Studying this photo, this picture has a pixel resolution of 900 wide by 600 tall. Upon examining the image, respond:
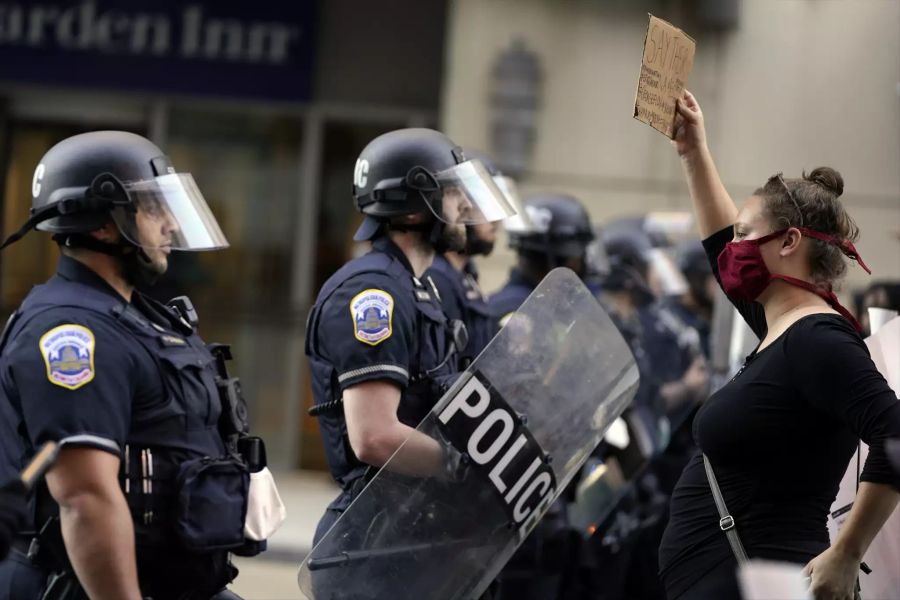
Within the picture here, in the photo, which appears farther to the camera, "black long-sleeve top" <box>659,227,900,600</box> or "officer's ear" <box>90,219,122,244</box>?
"officer's ear" <box>90,219,122,244</box>

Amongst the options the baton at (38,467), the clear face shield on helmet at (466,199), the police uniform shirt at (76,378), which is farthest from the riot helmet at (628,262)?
the baton at (38,467)

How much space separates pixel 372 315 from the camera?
12.5 ft

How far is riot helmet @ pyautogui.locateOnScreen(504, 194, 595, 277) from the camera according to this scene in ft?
22.0

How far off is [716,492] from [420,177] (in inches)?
54.4

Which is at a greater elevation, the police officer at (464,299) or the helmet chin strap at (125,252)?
the helmet chin strap at (125,252)

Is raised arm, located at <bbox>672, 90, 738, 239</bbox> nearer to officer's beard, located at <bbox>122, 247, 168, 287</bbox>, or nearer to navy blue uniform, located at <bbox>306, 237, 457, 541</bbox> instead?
navy blue uniform, located at <bbox>306, 237, 457, 541</bbox>

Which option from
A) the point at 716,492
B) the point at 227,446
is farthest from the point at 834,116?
the point at 227,446

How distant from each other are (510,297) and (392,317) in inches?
92.4

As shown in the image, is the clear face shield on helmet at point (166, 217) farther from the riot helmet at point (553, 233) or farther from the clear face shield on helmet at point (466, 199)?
the riot helmet at point (553, 233)

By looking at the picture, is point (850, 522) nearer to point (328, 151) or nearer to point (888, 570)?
point (888, 570)

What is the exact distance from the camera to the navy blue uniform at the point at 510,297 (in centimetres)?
583

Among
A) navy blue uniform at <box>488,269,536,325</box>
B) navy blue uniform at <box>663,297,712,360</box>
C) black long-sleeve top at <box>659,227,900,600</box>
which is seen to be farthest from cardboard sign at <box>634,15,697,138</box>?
navy blue uniform at <box>663,297,712,360</box>

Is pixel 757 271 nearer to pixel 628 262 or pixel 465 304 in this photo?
pixel 465 304

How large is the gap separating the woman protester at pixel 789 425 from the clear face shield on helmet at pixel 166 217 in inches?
49.7
